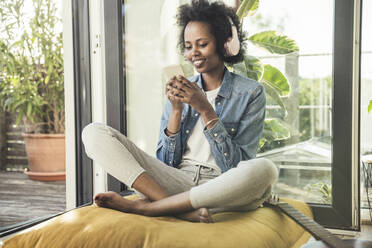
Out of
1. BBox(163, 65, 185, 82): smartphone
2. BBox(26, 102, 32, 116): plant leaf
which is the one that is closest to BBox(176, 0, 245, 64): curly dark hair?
BBox(163, 65, 185, 82): smartphone

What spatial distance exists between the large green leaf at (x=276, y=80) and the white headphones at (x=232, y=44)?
1.29ft

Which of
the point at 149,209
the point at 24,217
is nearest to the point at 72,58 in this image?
the point at 24,217

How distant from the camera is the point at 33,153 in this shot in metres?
3.18

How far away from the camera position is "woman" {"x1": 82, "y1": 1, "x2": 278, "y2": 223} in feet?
3.81

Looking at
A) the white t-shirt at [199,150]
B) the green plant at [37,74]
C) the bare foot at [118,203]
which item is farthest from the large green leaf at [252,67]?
the green plant at [37,74]

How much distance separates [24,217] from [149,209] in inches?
48.9

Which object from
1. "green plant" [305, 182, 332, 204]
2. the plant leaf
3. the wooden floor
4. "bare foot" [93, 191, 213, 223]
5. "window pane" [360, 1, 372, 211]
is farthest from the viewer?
the plant leaf

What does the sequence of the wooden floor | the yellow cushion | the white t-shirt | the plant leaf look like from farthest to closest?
the plant leaf < the wooden floor < the white t-shirt < the yellow cushion

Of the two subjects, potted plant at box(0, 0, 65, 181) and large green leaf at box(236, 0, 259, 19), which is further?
potted plant at box(0, 0, 65, 181)

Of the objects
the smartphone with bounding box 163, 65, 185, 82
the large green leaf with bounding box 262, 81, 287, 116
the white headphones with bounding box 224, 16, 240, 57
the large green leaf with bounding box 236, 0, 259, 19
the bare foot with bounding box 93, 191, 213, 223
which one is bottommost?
the bare foot with bounding box 93, 191, 213, 223

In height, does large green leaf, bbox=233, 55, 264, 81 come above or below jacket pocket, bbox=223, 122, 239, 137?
above

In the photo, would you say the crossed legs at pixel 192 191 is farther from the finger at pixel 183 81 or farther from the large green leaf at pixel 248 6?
the large green leaf at pixel 248 6

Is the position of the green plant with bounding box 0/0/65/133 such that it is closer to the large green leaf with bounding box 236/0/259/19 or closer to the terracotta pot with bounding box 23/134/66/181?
the terracotta pot with bounding box 23/134/66/181

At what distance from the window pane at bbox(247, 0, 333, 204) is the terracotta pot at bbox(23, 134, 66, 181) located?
1955mm
